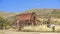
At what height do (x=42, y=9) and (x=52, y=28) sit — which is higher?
(x=42, y=9)

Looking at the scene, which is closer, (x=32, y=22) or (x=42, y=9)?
(x=32, y=22)

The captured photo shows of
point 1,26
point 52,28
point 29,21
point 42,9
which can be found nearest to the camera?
point 52,28

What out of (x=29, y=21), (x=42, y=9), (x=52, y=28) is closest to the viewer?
(x=52, y=28)

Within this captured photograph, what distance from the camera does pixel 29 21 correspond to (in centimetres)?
4312

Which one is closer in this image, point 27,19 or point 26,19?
point 26,19

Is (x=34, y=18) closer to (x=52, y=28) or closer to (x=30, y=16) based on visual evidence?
(x=30, y=16)

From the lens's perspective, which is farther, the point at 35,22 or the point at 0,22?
the point at 35,22

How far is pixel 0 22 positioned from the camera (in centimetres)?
4050

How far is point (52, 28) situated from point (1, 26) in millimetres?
12044

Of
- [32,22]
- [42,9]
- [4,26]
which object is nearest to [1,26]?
[4,26]

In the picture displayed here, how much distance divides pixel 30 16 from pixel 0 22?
6.84 m

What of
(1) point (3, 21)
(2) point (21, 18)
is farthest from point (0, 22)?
(2) point (21, 18)

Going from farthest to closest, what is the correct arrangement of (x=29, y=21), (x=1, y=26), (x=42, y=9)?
(x=42, y=9)
(x=29, y=21)
(x=1, y=26)

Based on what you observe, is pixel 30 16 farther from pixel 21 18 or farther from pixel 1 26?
pixel 1 26
